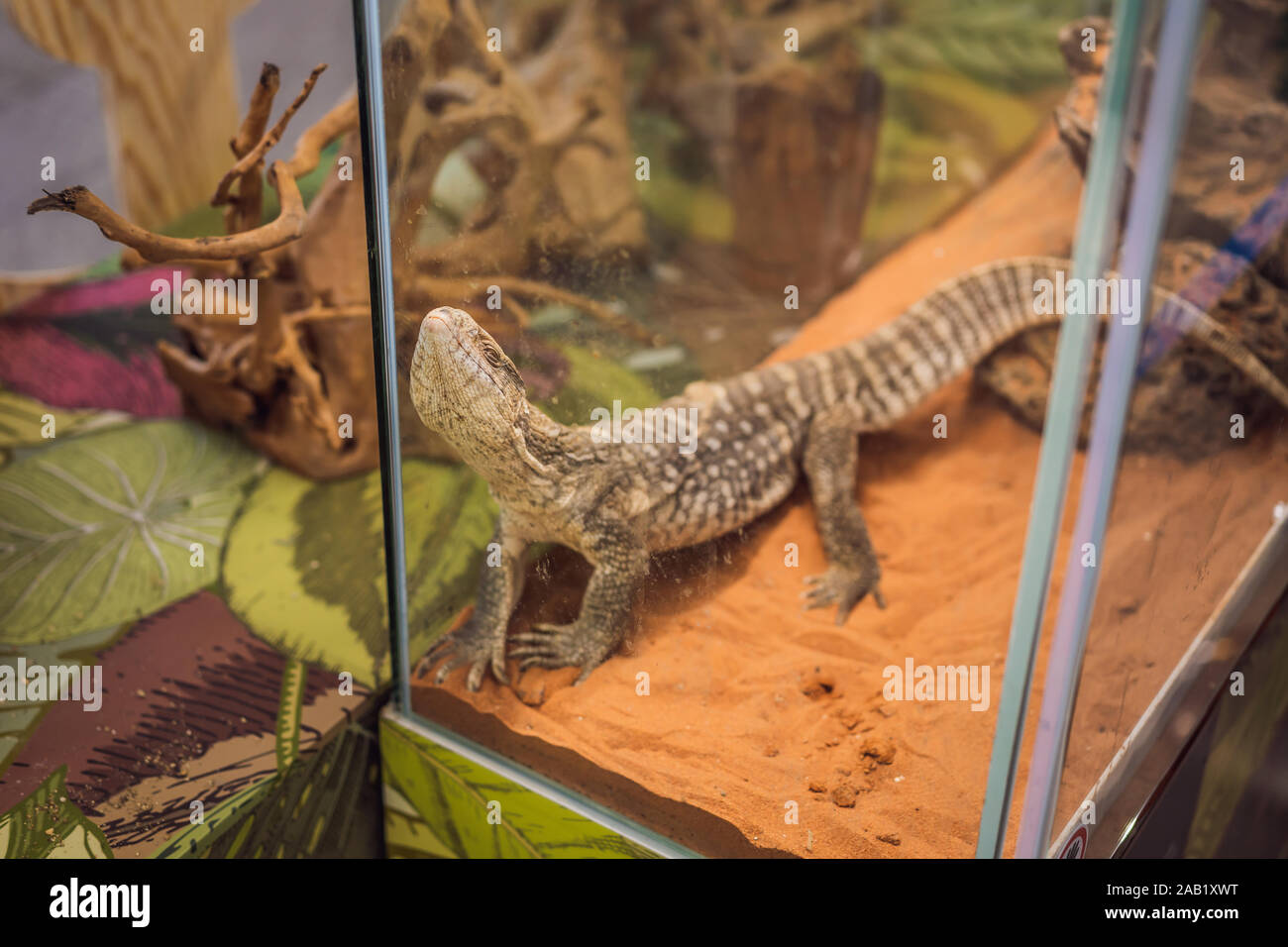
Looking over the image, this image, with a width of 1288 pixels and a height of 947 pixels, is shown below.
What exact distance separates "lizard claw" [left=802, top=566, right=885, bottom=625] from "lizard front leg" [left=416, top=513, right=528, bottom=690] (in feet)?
3.23

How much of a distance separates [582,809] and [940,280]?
10.5 ft

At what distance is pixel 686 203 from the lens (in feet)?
16.6

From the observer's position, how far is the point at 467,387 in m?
2.05

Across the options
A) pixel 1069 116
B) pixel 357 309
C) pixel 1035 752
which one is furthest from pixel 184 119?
pixel 1035 752

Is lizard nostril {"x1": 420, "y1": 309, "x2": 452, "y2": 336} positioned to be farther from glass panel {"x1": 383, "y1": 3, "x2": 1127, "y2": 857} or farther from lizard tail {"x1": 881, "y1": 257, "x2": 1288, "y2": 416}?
lizard tail {"x1": 881, "y1": 257, "x2": 1288, "y2": 416}

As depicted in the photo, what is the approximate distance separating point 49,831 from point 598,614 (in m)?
1.47

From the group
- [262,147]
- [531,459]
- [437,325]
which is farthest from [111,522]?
[437,325]

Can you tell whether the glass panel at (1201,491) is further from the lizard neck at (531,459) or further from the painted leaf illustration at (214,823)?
the painted leaf illustration at (214,823)

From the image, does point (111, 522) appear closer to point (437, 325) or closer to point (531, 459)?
point (531, 459)

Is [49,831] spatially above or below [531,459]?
below

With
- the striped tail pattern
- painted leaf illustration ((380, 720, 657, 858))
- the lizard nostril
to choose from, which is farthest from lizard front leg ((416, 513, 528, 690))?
the striped tail pattern

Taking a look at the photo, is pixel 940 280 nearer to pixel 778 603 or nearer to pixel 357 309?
pixel 778 603

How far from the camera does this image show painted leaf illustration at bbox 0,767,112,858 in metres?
2.19
